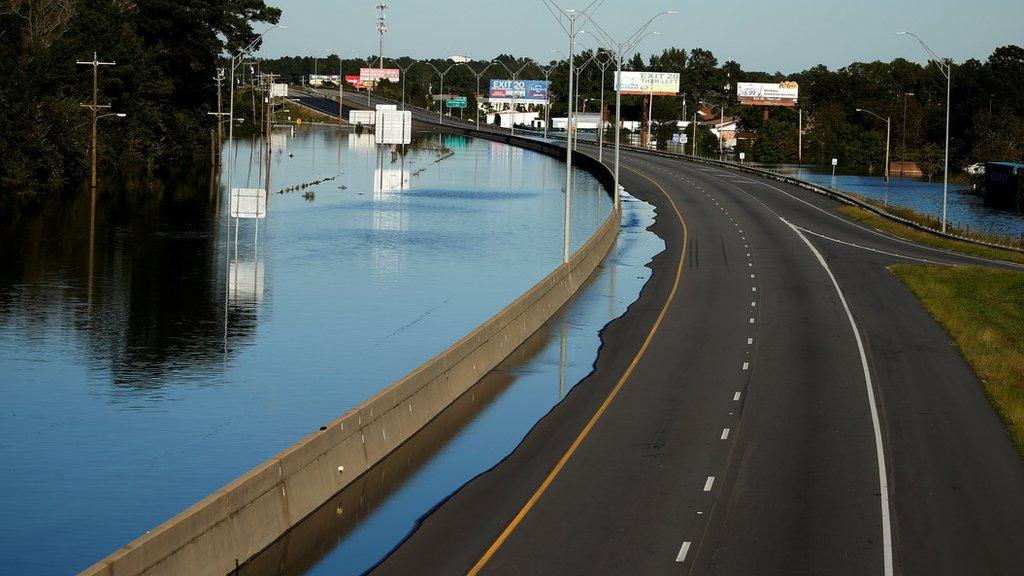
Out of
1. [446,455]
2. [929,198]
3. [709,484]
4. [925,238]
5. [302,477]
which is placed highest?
[929,198]

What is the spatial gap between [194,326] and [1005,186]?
108820mm

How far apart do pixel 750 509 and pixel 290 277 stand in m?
37.8

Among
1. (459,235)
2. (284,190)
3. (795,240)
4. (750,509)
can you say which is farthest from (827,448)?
(284,190)

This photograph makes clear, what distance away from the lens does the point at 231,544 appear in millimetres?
20609

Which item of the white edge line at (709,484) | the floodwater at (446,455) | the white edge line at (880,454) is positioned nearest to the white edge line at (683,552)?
the white edge line at (880,454)

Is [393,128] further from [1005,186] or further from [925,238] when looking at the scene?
[925,238]

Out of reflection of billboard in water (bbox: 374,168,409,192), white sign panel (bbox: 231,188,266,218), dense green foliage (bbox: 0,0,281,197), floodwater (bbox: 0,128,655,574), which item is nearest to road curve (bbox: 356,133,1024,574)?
floodwater (bbox: 0,128,655,574)

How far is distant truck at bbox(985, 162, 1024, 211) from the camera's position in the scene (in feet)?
435

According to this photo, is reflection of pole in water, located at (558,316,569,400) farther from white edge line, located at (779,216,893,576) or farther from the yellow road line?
white edge line, located at (779,216,893,576)

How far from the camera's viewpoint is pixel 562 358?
136 ft

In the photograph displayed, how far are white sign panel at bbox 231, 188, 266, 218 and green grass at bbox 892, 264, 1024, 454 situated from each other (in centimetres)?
2976

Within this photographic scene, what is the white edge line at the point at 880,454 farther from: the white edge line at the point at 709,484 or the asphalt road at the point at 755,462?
the white edge line at the point at 709,484

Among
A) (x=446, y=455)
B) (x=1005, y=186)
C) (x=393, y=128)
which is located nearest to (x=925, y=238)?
(x=446, y=455)

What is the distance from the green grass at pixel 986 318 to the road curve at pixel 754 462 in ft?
2.01
